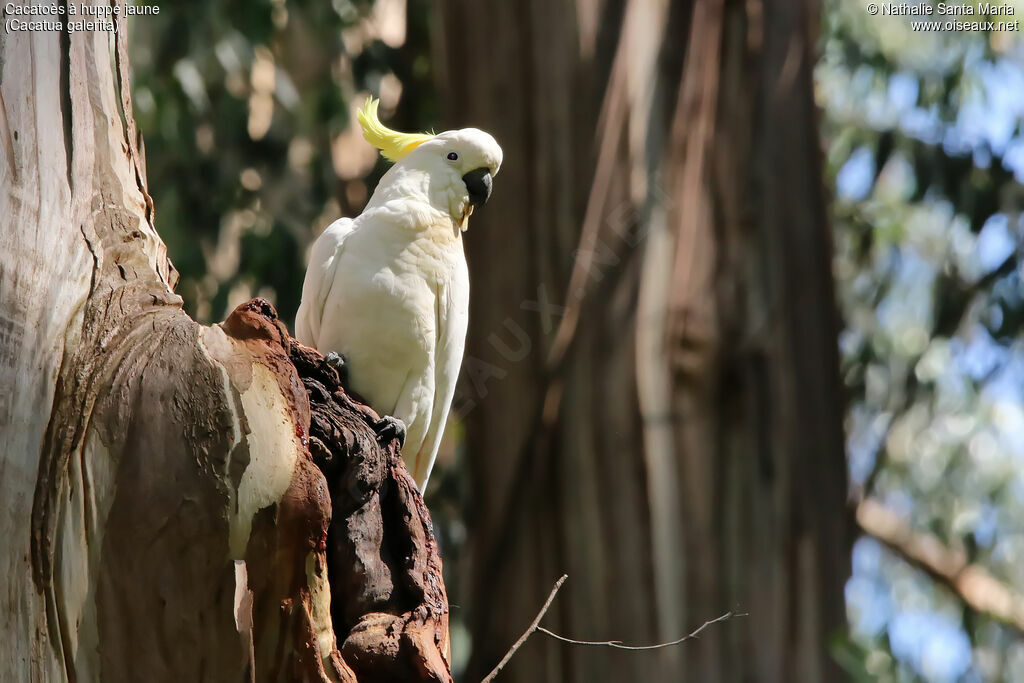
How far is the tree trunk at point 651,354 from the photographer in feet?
9.32

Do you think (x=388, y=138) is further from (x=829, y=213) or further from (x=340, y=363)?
(x=829, y=213)

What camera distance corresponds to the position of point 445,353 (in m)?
1.99

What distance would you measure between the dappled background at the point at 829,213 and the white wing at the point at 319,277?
105 centimetres

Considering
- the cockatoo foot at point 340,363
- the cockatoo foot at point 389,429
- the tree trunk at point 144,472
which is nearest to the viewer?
the tree trunk at point 144,472

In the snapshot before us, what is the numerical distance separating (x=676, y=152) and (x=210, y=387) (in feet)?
6.70

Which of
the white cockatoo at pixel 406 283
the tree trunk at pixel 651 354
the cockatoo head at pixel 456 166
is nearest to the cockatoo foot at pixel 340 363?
Result: the white cockatoo at pixel 406 283

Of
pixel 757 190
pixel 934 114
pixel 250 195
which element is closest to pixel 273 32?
pixel 250 195

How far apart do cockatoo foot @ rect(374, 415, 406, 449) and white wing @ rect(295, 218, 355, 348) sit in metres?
0.24

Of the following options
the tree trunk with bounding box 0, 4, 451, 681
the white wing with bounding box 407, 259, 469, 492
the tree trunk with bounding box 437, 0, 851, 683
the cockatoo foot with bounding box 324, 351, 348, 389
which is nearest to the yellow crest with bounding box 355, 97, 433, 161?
the white wing with bounding box 407, 259, 469, 492

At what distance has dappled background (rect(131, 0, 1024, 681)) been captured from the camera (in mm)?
3002

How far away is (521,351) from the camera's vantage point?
9.70ft

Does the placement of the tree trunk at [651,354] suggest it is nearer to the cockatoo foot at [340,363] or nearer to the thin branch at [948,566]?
the thin branch at [948,566]

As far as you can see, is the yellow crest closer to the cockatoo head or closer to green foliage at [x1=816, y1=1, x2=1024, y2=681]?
the cockatoo head

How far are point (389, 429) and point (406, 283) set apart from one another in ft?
0.90
